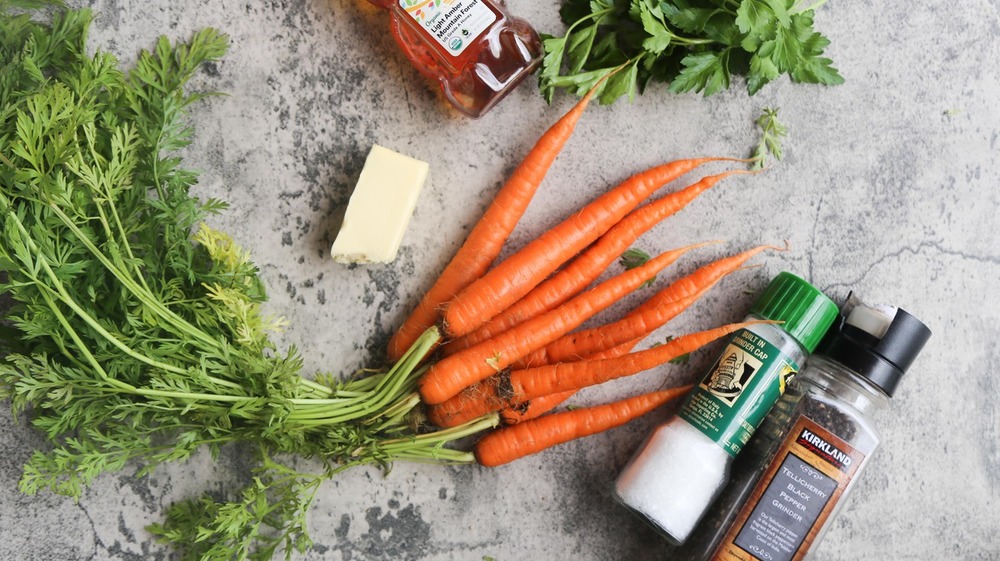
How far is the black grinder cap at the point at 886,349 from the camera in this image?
1.43 meters

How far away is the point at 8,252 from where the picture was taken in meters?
1.22

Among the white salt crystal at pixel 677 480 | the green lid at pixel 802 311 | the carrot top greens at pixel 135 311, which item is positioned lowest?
the carrot top greens at pixel 135 311

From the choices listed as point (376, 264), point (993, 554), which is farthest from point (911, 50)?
point (376, 264)

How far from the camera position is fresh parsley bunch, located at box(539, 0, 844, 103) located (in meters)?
1.43

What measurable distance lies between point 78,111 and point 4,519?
834 mm

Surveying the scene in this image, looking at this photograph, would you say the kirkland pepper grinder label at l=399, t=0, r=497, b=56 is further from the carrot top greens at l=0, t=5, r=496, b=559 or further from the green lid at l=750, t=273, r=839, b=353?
the green lid at l=750, t=273, r=839, b=353

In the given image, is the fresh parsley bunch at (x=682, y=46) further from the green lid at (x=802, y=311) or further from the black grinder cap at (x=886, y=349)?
the black grinder cap at (x=886, y=349)

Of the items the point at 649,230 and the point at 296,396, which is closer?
the point at 296,396

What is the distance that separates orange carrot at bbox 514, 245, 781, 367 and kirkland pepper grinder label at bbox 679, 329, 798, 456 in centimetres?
14

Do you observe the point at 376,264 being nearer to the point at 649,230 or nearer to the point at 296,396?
the point at 296,396

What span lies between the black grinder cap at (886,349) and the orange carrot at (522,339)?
0.39 m

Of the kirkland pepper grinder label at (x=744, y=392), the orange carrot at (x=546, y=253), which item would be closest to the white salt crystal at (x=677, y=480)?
the kirkland pepper grinder label at (x=744, y=392)

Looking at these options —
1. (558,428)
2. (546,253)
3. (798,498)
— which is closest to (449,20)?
(546,253)

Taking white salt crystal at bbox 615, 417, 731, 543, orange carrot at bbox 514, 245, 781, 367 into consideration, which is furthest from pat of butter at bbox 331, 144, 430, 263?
white salt crystal at bbox 615, 417, 731, 543
